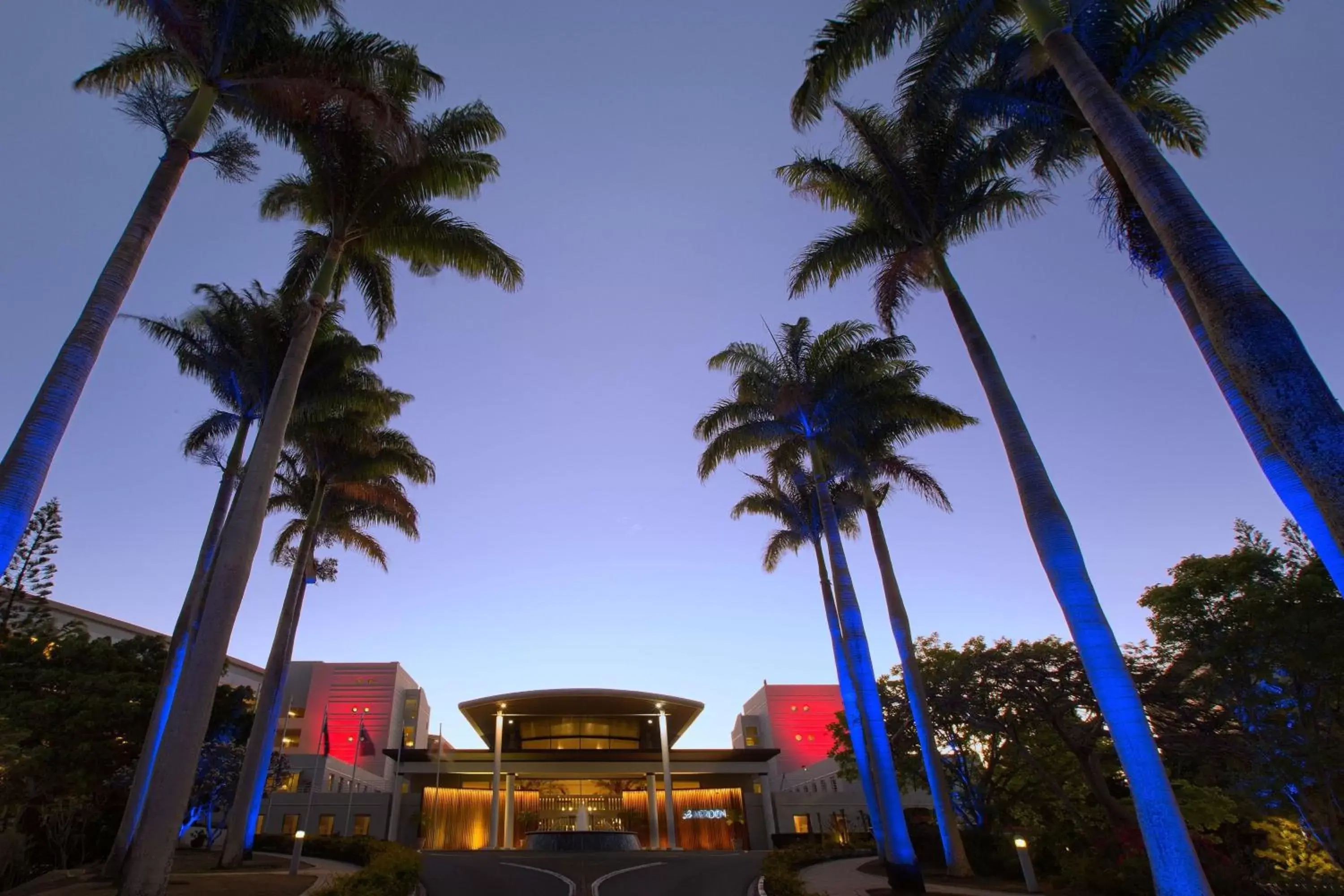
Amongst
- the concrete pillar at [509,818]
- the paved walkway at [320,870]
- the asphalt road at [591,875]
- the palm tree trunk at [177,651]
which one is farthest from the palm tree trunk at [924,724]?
the concrete pillar at [509,818]

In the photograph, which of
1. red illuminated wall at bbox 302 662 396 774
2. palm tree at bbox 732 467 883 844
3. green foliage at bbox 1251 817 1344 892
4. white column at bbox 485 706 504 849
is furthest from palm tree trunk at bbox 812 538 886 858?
red illuminated wall at bbox 302 662 396 774

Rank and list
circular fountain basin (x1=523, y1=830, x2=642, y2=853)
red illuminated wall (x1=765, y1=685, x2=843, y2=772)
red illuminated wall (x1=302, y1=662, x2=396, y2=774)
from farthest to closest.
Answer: red illuminated wall (x1=765, y1=685, x2=843, y2=772), red illuminated wall (x1=302, y1=662, x2=396, y2=774), circular fountain basin (x1=523, y1=830, x2=642, y2=853)

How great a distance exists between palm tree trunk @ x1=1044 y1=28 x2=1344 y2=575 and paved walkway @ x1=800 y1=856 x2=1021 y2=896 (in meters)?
11.8

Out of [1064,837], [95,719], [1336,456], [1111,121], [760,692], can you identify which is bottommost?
[1064,837]

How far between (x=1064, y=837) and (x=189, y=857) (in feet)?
94.7

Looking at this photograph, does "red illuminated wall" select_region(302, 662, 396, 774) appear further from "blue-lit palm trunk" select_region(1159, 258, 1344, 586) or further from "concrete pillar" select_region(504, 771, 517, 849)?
"blue-lit palm trunk" select_region(1159, 258, 1344, 586)

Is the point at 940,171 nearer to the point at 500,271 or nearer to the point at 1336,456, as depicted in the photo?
the point at 500,271

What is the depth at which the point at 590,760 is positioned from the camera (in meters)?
41.8

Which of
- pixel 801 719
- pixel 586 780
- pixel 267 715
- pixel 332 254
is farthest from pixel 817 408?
pixel 801 719

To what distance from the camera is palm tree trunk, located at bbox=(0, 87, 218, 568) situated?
7.56m

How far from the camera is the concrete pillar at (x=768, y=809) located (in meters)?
42.3

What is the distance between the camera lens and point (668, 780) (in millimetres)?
38000

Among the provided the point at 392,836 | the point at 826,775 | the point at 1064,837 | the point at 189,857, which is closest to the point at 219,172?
the point at 189,857

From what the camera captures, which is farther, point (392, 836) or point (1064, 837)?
point (392, 836)
